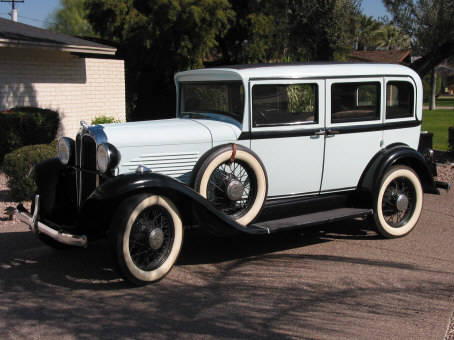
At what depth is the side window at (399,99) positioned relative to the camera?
6000 mm

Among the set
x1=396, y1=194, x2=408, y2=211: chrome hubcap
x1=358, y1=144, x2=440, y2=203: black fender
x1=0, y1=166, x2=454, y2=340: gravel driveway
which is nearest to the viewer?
x1=0, y1=166, x2=454, y2=340: gravel driveway

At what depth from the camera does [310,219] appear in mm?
5359

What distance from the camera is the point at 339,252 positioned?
218 inches

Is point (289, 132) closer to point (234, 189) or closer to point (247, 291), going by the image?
point (234, 189)

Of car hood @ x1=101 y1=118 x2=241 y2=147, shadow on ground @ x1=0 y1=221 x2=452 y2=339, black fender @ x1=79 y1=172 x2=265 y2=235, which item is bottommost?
shadow on ground @ x1=0 y1=221 x2=452 y2=339

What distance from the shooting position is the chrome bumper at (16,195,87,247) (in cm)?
442

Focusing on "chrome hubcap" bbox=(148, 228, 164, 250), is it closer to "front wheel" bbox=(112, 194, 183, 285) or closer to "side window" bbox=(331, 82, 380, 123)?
"front wheel" bbox=(112, 194, 183, 285)

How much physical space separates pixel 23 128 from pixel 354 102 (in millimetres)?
7214

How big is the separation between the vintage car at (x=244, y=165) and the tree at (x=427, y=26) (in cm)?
569

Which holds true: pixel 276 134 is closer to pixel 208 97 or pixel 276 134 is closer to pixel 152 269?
pixel 208 97

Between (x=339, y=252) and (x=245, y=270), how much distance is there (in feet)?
3.69

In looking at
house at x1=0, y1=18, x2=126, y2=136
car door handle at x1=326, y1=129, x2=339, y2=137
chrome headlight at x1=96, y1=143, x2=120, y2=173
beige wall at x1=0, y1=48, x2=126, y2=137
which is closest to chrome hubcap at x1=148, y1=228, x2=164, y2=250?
chrome headlight at x1=96, y1=143, x2=120, y2=173

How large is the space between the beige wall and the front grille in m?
7.53

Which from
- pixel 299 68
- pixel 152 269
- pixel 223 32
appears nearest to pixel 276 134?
pixel 299 68
